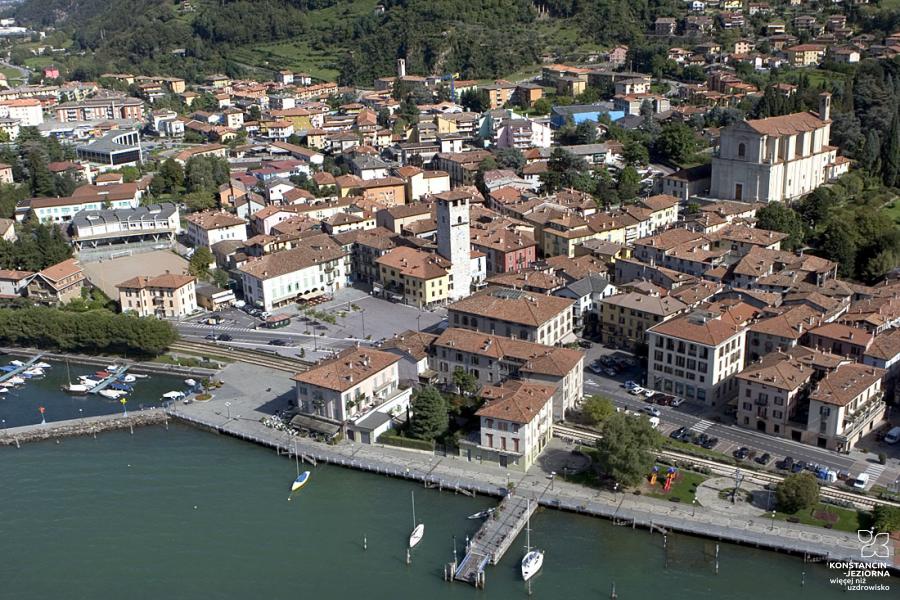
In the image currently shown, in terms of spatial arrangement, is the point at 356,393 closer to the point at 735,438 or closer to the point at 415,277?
the point at 415,277

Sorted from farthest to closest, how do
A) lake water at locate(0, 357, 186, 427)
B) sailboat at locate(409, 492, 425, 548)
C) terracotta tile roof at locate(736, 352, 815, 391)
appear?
lake water at locate(0, 357, 186, 427) < terracotta tile roof at locate(736, 352, 815, 391) < sailboat at locate(409, 492, 425, 548)

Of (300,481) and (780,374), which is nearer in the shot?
(300,481)

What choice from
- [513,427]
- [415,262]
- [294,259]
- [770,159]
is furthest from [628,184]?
[513,427]

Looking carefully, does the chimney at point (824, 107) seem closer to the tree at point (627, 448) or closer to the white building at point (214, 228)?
the white building at point (214, 228)

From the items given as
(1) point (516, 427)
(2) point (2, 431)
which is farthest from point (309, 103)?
(1) point (516, 427)

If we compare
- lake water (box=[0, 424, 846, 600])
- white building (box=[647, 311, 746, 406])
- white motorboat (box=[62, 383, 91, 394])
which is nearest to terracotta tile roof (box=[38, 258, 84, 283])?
white motorboat (box=[62, 383, 91, 394])

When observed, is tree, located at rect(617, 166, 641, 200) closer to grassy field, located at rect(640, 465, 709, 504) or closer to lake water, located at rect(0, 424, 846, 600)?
grassy field, located at rect(640, 465, 709, 504)

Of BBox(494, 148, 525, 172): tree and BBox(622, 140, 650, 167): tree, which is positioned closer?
BBox(622, 140, 650, 167): tree
